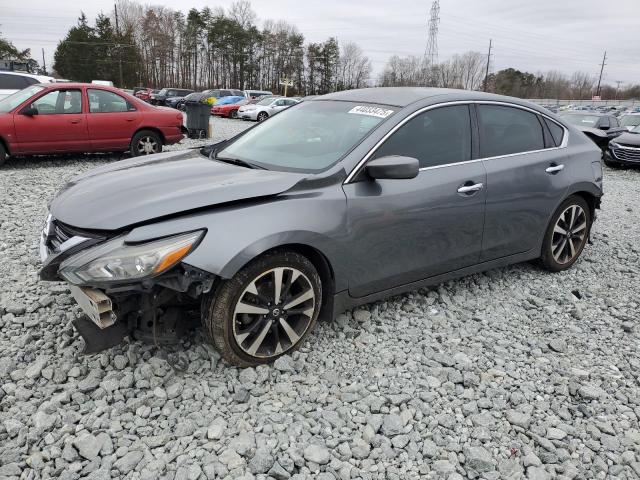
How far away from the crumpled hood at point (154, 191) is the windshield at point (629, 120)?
1613 cm

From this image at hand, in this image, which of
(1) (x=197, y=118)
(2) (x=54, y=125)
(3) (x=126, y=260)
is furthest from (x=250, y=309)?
(1) (x=197, y=118)

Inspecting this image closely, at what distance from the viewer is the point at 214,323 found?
105 inches

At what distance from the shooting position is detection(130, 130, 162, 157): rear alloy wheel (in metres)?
9.80

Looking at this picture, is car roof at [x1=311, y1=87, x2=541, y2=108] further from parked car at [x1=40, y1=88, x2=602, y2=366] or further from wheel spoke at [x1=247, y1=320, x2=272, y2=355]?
wheel spoke at [x1=247, y1=320, x2=272, y2=355]

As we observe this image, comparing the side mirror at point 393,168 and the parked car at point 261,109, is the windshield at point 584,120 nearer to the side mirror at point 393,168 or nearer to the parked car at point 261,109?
the side mirror at point 393,168

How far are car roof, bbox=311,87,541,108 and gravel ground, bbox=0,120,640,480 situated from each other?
1.50 m

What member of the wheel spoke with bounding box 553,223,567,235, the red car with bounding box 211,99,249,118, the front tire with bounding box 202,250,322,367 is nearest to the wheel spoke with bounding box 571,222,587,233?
the wheel spoke with bounding box 553,223,567,235

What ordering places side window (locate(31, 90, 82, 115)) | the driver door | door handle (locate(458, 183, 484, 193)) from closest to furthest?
the driver door → door handle (locate(458, 183, 484, 193)) → side window (locate(31, 90, 82, 115))

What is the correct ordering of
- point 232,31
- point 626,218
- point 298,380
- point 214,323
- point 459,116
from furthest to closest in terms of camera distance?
point 232,31
point 626,218
point 459,116
point 298,380
point 214,323


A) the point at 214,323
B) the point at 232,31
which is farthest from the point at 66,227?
the point at 232,31

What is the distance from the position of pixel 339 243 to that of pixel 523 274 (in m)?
2.37

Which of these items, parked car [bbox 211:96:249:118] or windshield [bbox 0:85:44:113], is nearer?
windshield [bbox 0:85:44:113]

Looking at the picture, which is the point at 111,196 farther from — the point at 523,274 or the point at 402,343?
the point at 523,274

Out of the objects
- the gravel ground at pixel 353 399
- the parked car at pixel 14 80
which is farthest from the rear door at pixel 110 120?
the gravel ground at pixel 353 399
